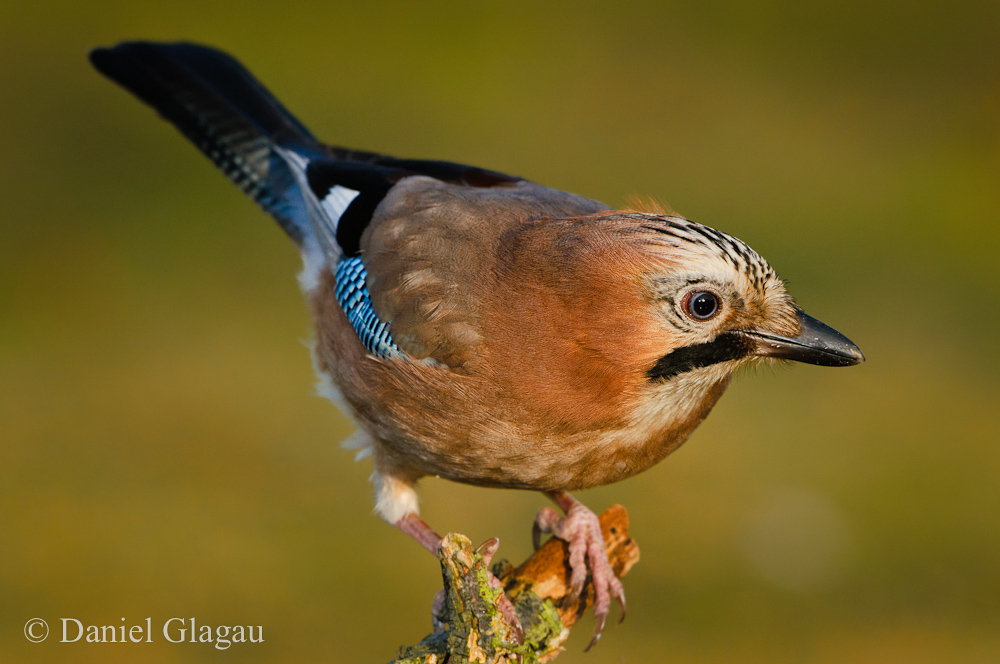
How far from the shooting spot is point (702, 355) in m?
1.94

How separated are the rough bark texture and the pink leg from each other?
0.14ft

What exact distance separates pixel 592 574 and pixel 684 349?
0.84 metres

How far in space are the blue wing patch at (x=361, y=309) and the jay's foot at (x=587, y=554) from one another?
2.17 ft

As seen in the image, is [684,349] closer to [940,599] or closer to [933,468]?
[940,599]

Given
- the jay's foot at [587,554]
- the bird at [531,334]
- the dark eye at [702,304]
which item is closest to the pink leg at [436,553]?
the bird at [531,334]

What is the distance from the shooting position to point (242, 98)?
321 cm

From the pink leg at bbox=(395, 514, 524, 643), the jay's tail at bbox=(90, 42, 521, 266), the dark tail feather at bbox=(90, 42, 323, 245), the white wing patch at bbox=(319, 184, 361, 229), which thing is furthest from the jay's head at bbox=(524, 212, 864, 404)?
the dark tail feather at bbox=(90, 42, 323, 245)

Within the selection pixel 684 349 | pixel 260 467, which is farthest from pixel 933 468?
pixel 684 349

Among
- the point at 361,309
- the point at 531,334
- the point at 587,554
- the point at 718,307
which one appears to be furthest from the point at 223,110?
the point at 718,307

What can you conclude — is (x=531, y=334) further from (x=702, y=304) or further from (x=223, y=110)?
(x=223, y=110)

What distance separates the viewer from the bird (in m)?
1.91

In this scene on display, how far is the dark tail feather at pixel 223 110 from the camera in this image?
3.14m

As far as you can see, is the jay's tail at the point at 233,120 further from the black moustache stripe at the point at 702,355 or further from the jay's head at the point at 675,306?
the black moustache stripe at the point at 702,355

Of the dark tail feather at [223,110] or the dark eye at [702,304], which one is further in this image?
the dark tail feather at [223,110]
